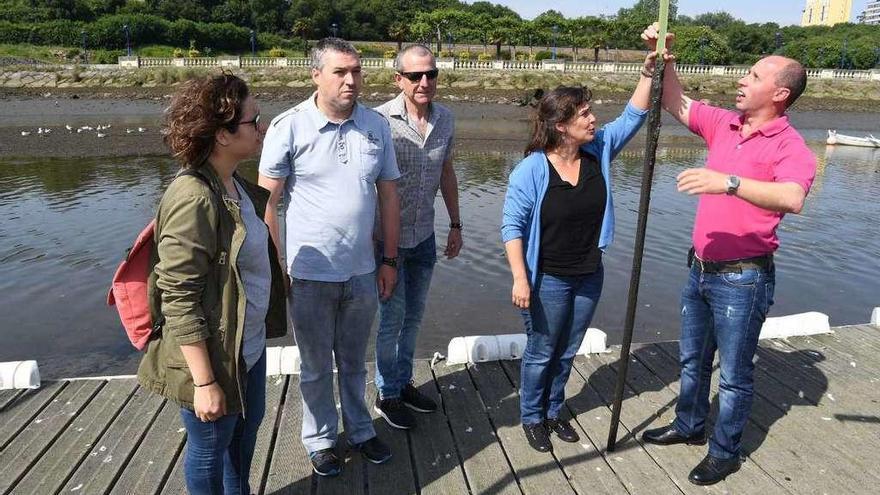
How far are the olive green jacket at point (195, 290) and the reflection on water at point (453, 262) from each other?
12.9 feet

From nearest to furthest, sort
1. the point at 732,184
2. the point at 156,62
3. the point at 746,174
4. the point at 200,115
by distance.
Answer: the point at 200,115
the point at 732,184
the point at 746,174
the point at 156,62

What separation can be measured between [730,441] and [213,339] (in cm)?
277

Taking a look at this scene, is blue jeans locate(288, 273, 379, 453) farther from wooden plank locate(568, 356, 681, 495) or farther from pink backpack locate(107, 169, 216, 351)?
wooden plank locate(568, 356, 681, 495)

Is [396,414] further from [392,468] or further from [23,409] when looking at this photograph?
[23,409]

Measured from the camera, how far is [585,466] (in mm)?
3502

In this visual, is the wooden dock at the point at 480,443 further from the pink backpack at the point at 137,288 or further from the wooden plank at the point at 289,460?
the pink backpack at the point at 137,288

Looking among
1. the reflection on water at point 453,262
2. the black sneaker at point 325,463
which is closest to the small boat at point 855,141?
the reflection on water at point 453,262

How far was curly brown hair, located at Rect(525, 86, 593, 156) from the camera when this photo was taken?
3342 mm

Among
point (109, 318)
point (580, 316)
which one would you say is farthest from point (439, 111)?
point (109, 318)

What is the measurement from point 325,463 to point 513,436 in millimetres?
1165

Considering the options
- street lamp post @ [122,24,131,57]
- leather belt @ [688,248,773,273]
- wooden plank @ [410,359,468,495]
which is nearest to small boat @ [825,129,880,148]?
leather belt @ [688,248,773,273]

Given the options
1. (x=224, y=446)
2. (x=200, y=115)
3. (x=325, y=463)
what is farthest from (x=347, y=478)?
(x=200, y=115)

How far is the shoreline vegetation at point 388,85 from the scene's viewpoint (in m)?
38.2

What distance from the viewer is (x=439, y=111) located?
380cm
